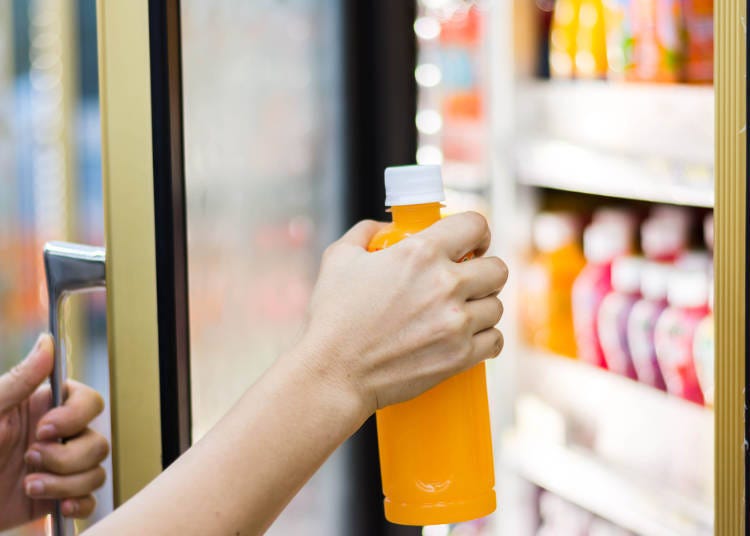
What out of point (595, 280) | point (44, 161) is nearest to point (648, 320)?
point (595, 280)

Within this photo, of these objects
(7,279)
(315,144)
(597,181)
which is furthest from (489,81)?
(7,279)

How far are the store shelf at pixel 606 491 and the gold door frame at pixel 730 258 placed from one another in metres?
0.81

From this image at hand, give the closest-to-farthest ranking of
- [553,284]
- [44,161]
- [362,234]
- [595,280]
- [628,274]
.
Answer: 1. [362,234]
2. [628,274]
3. [595,280]
4. [553,284]
5. [44,161]

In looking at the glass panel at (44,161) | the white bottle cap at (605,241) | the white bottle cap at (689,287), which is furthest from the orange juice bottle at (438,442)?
the glass panel at (44,161)

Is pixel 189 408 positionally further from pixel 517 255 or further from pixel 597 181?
pixel 517 255

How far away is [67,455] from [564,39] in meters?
1.31

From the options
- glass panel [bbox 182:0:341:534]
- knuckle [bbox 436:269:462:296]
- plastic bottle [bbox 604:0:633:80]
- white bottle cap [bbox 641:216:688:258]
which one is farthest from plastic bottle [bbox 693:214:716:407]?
knuckle [bbox 436:269:462:296]

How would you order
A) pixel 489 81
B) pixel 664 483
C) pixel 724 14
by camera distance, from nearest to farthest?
1. pixel 724 14
2. pixel 664 483
3. pixel 489 81

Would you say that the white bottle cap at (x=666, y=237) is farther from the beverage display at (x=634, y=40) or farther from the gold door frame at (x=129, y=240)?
the gold door frame at (x=129, y=240)

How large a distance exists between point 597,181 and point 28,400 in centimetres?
105

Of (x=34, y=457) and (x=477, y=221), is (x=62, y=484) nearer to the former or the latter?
(x=34, y=457)

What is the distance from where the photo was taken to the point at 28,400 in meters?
1.06

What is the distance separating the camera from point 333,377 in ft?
2.20

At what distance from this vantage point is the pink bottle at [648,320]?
165 cm
